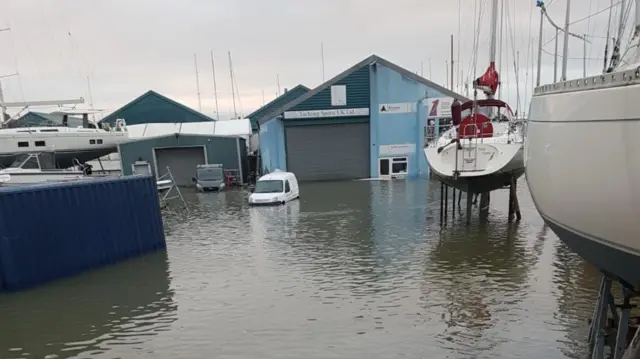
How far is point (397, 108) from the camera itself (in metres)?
32.1

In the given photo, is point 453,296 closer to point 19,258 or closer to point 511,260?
point 511,260

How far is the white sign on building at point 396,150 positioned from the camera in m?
32.4

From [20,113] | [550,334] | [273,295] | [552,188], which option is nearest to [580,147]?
[552,188]

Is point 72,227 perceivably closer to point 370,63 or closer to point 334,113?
point 334,113

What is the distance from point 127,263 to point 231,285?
3.96m

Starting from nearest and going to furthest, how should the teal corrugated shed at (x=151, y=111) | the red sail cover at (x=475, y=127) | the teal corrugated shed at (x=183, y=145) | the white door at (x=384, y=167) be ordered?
the red sail cover at (x=475, y=127)
the white door at (x=384, y=167)
the teal corrugated shed at (x=183, y=145)
the teal corrugated shed at (x=151, y=111)

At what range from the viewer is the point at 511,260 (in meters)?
11.9

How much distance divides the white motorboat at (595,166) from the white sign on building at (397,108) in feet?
90.2

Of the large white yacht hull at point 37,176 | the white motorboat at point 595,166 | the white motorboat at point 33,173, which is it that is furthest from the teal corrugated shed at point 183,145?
the white motorboat at point 595,166

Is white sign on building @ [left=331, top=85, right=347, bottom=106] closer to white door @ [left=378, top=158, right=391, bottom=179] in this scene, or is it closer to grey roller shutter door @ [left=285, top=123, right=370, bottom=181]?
grey roller shutter door @ [left=285, top=123, right=370, bottom=181]

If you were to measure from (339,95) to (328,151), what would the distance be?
402 cm

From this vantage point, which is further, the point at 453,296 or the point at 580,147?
the point at 453,296

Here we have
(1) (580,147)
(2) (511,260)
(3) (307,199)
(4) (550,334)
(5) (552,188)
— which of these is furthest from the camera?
(3) (307,199)

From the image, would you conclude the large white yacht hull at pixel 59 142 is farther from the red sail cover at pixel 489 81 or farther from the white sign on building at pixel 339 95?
the red sail cover at pixel 489 81
